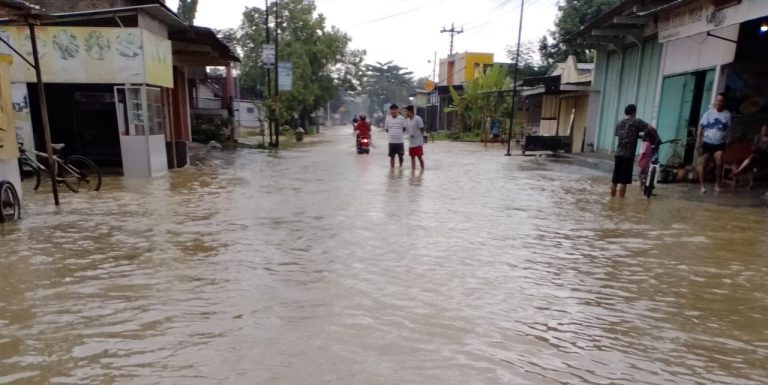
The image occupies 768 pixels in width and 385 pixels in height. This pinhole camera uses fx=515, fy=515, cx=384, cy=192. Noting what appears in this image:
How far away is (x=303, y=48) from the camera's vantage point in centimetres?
3744

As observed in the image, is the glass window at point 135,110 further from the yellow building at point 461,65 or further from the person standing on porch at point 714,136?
the yellow building at point 461,65

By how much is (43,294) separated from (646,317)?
5071mm

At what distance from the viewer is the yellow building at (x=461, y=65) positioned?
45281 millimetres

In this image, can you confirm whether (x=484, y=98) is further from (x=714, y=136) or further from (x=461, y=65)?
(x=714, y=136)

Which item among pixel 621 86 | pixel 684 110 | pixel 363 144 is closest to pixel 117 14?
pixel 363 144

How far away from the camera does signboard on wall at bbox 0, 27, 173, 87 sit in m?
11.9

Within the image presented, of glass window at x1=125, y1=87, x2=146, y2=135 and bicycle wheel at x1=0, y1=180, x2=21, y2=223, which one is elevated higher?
glass window at x1=125, y1=87, x2=146, y2=135

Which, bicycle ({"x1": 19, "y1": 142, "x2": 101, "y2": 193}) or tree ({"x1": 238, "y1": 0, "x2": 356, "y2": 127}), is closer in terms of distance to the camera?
bicycle ({"x1": 19, "y1": 142, "x2": 101, "y2": 193})

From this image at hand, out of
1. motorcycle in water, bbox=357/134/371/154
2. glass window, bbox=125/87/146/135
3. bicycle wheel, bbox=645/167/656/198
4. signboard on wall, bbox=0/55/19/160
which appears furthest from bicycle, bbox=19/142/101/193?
motorcycle in water, bbox=357/134/371/154

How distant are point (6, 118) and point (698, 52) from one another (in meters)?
13.7

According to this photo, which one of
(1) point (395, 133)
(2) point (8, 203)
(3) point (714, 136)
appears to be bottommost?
(2) point (8, 203)

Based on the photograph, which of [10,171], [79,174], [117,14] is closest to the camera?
[10,171]

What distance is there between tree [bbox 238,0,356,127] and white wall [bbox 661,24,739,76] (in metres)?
26.0

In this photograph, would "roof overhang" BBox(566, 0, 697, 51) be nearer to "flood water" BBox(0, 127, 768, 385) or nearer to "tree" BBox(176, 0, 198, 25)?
"flood water" BBox(0, 127, 768, 385)
